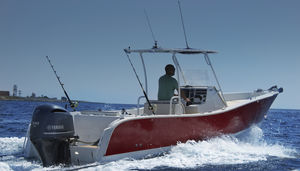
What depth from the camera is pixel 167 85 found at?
26.3 feet

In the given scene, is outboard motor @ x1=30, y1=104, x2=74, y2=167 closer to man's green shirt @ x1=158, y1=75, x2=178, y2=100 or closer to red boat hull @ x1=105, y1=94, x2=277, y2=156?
red boat hull @ x1=105, y1=94, x2=277, y2=156

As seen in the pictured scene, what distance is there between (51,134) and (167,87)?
10.1 ft

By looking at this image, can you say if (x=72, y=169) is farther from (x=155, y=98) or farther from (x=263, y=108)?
(x=263, y=108)

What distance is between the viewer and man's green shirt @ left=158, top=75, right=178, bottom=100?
7973mm

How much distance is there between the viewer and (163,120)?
6945 millimetres

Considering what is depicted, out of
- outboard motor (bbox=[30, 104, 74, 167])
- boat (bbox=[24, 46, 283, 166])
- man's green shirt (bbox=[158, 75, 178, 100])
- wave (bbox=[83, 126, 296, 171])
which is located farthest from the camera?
man's green shirt (bbox=[158, 75, 178, 100])

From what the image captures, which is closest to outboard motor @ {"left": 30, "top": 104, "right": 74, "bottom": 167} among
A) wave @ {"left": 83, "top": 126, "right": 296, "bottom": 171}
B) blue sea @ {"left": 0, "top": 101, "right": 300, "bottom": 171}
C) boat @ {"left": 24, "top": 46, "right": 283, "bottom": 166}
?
boat @ {"left": 24, "top": 46, "right": 283, "bottom": 166}

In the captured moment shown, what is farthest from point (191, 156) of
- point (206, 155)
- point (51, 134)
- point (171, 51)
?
point (51, 134)

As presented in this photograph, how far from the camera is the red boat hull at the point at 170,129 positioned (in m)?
6.31

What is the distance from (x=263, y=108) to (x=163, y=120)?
474 centimetres

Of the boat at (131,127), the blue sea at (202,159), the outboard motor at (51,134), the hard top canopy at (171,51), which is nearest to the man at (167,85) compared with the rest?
the boat at (131,127)

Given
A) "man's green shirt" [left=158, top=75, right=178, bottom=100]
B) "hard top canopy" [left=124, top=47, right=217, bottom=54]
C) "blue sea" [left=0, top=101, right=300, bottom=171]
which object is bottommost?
"blue sea" [left=0, top=101, right=300, bottom=171]

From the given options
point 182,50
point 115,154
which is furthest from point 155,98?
point 115,154

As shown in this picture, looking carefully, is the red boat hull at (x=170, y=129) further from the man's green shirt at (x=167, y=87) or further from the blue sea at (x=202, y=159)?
the man's green shirt at (x=167, y=87)
